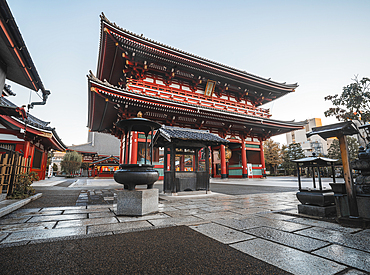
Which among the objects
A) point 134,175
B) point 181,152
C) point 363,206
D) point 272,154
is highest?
point 272,154

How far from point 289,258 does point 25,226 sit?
3.67 meters

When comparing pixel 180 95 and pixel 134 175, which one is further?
pixel 180 95

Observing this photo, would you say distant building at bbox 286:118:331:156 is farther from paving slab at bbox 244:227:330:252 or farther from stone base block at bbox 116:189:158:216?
stone base block at bbox 116:189:158:216

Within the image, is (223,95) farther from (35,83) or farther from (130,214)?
(130,214)

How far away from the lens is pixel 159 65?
13812 millimetres

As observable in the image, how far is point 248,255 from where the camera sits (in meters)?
1.81

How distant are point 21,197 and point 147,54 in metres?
10.5

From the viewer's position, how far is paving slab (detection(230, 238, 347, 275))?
4.97 ft

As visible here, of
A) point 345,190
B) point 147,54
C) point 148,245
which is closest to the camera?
point 148,245

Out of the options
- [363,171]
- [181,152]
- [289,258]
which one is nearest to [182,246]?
[289,258]

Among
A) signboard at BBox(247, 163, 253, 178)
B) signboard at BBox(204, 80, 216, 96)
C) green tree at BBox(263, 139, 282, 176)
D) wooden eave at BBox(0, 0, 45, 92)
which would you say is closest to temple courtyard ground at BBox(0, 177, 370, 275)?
wooden eave at BBox(0, 0, 45, 92)

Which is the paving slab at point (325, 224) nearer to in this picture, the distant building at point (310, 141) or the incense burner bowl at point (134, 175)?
the incense burner bowl at point (134, 175)

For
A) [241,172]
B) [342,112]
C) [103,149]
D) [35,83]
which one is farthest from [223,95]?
[103,149]

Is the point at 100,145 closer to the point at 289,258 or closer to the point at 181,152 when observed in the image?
the point at 181,152
